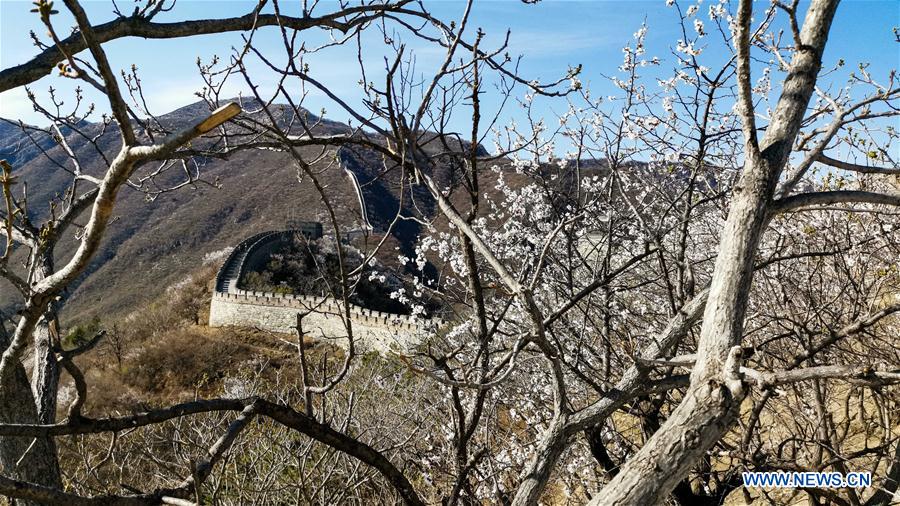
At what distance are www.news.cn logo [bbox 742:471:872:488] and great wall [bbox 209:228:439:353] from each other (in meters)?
15.0

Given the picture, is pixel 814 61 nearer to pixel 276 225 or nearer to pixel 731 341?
pixel 731 341

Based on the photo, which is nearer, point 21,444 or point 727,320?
point 727,320

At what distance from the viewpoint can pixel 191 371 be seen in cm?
1947

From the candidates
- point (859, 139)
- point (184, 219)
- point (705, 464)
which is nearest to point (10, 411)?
point (705, 464)

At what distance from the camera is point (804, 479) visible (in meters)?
3.22

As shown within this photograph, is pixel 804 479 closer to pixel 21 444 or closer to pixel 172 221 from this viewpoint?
pixel 21 444

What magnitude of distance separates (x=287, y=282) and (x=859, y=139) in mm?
25800

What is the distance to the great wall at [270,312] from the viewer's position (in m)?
19.7

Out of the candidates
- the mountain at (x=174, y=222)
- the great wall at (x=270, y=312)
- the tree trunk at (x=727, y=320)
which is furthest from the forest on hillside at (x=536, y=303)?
the mountain at (x=174, y=222)

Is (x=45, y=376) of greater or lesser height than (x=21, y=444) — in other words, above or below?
above

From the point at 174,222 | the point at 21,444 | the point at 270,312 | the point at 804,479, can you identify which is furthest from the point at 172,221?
the point at 804,479

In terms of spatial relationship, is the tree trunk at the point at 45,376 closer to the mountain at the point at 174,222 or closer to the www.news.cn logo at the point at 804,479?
the www.news.cn logo at the point at 804,479

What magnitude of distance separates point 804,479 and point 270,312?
72.2 feet

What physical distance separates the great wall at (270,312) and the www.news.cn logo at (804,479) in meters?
15.0
